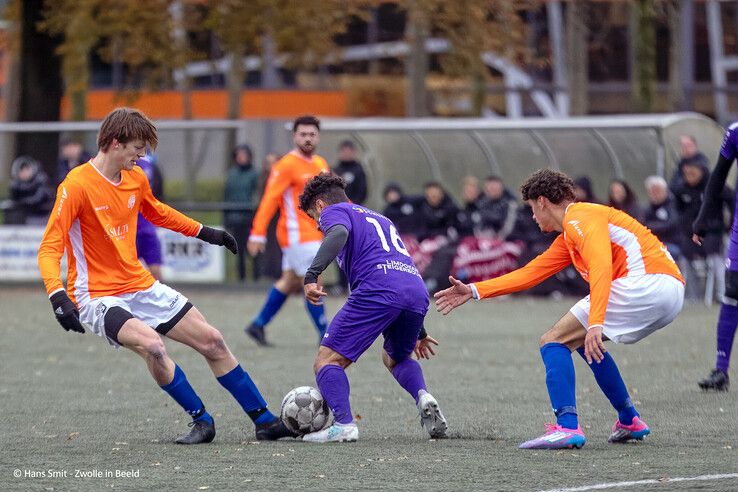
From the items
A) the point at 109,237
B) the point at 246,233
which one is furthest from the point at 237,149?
the point at 109,237

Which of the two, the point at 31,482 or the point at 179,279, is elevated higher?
the point at 31,482

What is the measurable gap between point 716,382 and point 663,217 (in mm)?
7720

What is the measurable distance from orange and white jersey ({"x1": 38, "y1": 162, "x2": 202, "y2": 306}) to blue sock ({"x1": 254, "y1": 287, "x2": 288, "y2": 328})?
17.7ft

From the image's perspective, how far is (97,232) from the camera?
302 inches

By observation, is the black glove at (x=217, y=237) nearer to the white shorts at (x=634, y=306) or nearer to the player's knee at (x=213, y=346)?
the player's knee at (x=213, y=346)

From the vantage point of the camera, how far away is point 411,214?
19.1 metres

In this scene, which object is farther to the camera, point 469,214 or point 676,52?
point 676,52

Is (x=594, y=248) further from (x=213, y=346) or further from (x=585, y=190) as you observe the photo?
(x=585, y=190)

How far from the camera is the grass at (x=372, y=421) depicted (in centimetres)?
673

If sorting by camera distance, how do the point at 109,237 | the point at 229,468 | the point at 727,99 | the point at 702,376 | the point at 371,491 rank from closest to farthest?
1. the point at 371,491
2. the point at 229,468
3. the point at 109,237
4. the point at 702,376
5. the point at 727,99

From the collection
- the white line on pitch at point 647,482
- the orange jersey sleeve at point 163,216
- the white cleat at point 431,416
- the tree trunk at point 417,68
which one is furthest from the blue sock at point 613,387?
the tree trunk at point 417,68

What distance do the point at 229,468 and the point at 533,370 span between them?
5045 millimetres

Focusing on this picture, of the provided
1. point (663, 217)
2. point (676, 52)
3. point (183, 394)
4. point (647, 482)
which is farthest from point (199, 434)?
point (676, 52)

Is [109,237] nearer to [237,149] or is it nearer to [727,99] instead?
[237,149]
